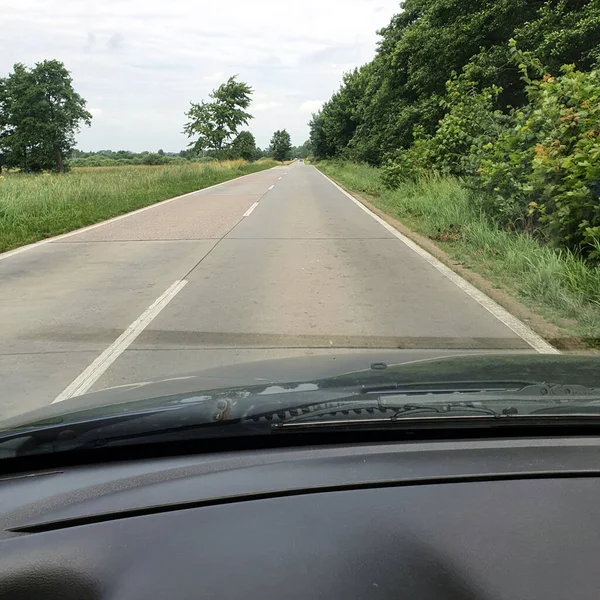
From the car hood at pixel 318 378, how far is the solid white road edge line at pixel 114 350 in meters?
1.55

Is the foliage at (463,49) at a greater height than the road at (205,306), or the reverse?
the foliage at (463,49)

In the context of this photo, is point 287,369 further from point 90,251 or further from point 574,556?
point 90,251

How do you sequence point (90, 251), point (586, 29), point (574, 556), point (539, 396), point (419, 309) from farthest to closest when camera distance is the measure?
point (586, 29)
point (90, 251)
point (419, 309)
point (539, 396)
point (574, 556)

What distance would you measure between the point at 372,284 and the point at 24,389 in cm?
508

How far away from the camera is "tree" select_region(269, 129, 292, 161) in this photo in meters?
162

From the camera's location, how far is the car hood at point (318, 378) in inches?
107

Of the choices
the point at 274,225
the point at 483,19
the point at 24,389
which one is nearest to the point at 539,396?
the point at 24,389

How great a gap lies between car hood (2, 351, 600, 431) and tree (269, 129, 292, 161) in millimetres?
163894

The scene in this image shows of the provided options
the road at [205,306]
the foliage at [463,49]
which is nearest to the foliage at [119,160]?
the foliage at [463,49]

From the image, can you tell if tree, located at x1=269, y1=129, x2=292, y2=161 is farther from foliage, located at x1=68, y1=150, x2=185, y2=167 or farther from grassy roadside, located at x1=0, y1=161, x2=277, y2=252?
grassy roadside, located at x1=0, y1=161, x2=277, y2=252

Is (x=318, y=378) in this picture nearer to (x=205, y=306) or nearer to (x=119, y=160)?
(x=205, y=306)

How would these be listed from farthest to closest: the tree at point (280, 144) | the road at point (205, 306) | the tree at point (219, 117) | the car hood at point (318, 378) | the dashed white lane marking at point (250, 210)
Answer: the tree at point (280, 144)
the tree at point (219, 117)
the dashed white lane marking at point (250, 210)
the road at point (205, 306)
the car hood at point (318, 378)

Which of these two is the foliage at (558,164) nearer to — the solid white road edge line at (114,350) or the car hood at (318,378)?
the car hood at (318,378)

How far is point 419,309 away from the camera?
23.8 ft
